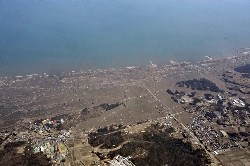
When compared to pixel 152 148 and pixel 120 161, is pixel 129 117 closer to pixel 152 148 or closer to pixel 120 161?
pixel 152 148

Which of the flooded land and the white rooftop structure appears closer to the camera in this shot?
the white rooftop structure

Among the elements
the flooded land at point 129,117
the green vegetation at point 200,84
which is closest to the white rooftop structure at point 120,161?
the flooded land at point 129,117

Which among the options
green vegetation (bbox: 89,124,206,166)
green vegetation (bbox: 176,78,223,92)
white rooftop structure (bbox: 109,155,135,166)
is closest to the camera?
white rooftop structure (bbox: 109,155,135,166)

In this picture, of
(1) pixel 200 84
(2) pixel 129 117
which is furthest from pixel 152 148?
(1) pixel 200 84

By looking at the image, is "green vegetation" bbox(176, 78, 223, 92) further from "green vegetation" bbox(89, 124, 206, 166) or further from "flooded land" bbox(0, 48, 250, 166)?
"green vegetation" bbox(89, 124, 206, 166)

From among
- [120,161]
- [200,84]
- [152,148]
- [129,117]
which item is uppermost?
[200,84]

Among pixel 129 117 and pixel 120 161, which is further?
pixel 129 117

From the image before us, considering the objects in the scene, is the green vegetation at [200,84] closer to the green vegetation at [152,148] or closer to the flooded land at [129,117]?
the flooded land at [129,117]

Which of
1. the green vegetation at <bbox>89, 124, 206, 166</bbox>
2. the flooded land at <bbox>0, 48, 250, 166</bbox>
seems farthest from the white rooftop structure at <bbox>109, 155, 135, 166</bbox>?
the green vegetation at <bbox>89, 124, 206, 166</bbox>

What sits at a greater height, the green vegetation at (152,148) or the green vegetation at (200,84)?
the green vegetation at (200,84)

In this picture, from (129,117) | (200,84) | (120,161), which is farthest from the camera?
(200,84)

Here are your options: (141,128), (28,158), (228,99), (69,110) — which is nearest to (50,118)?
(69,110)

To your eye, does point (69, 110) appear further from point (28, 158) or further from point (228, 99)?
point (228, 99)
